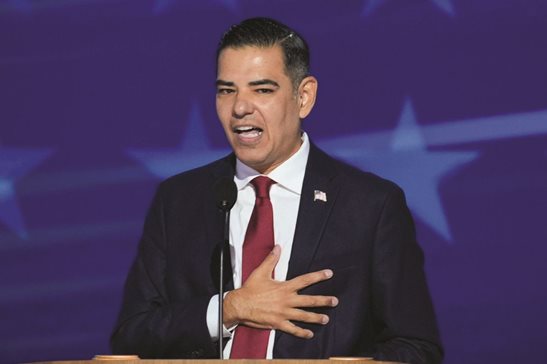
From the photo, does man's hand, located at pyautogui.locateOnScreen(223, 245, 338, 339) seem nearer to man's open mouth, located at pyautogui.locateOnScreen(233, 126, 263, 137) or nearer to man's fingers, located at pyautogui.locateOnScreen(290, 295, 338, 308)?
man's fingers, located at pyautogui.locateOnScreen(290, 295, 338, 308)

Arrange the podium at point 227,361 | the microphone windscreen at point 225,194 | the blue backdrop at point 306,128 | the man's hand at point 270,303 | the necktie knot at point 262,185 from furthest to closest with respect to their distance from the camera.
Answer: the blue backdrop at point 306,128 → the necktie knot at point 262,185 → the man's hand at point 270,303 → the microphone windscreen at point 225,194 → the podium at point 227,361

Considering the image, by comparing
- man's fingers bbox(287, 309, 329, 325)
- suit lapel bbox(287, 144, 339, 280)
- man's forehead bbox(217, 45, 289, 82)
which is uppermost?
man's forehead bbox(217, 45, 289, 82)

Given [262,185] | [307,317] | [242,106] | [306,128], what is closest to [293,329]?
[307,317]

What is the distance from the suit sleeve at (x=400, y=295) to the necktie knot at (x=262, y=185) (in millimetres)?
287

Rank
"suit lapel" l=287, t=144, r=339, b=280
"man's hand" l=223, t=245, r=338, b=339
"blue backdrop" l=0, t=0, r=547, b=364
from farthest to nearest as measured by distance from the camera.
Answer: "blue backdrop" l=0, t=0, r=547, b=364 → "suit lapel" l=287, t=144, r=339, b=280 → "man's hand" l=223, t=245, r=338, b=339

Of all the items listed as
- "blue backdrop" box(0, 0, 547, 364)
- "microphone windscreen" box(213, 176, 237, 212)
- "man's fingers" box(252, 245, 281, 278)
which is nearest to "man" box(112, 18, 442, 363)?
"man's fingers" box(252, 245, 281, 278)

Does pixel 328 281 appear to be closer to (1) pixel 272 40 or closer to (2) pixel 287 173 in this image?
(2) pixel 287 173

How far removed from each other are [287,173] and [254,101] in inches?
8.7

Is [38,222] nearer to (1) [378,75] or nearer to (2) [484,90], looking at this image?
(1) [378,75]

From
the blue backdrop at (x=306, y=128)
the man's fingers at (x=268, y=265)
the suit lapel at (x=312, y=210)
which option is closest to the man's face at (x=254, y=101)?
the suit lapel at (x=312, y=210)

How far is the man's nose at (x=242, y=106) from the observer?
2.96m

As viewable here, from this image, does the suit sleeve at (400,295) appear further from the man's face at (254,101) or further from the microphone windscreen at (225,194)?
the microphone windscreen at (225,194)

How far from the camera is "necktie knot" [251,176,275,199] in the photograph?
3.06m

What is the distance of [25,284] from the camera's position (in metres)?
3.92
